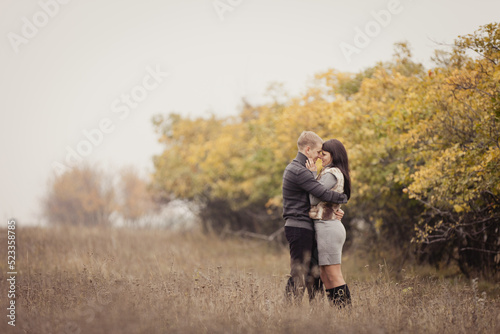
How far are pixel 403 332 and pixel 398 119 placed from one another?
4.90m

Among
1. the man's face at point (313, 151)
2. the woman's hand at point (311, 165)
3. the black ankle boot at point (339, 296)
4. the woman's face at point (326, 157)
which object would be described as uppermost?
the man's face at point (313, 151)

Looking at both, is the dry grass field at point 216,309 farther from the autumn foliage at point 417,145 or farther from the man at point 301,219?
the autumn foliage at point 417,145

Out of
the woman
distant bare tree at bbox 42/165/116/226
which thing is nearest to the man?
the woman

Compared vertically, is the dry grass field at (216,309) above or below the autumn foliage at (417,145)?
below

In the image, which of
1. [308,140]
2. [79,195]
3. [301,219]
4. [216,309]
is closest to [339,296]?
[301,219]

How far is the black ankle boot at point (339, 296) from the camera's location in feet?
18.2

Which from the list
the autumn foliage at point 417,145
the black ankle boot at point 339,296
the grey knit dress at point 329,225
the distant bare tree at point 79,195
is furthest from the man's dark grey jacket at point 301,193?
the distant bare tree at point 79,195

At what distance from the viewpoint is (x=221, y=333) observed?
449 centimetres

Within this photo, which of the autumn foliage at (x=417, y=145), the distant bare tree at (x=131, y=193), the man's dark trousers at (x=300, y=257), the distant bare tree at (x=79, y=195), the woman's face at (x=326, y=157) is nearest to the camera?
the man's dark trousers at (x=300, y=257)

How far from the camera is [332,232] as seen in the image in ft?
18.4

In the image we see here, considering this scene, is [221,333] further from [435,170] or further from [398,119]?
[398,119]

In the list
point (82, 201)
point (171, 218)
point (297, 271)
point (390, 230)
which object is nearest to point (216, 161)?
point (171, 218)

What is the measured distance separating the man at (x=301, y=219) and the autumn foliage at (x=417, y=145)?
2.75 meters

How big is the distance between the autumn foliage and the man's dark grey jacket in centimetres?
271
